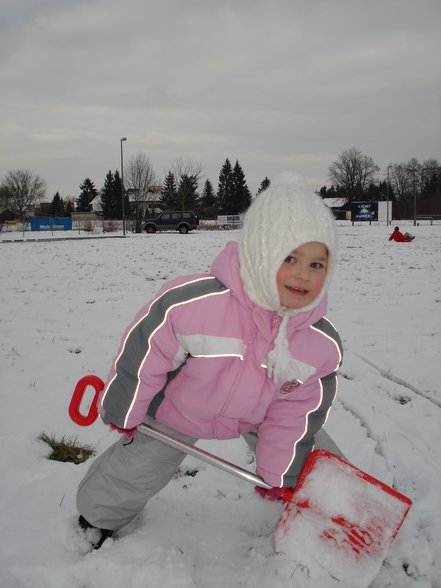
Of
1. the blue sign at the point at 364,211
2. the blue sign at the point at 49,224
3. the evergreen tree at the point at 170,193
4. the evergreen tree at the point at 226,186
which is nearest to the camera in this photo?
the blue sign at the point at 49,224

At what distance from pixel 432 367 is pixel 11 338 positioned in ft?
10.8

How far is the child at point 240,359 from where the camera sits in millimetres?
1619

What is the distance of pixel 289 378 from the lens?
1.64m

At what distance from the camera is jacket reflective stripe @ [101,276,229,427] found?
5.35 feet

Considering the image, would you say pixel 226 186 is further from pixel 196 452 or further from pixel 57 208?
pixel 196 452

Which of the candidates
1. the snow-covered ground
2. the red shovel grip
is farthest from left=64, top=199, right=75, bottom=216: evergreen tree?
the red shovel grip

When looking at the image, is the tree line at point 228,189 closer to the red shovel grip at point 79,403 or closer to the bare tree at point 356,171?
the bare tree at point 356,171

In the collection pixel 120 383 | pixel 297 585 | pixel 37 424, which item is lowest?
pixel 297 585

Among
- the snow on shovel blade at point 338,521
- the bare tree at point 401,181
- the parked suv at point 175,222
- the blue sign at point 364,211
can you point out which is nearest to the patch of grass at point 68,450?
the snow on shovel blade at point 338,521

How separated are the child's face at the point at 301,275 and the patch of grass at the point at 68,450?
4.17ft

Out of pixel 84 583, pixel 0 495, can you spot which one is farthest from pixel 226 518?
pixel 0 495

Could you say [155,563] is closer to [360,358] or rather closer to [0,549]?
[0,549]

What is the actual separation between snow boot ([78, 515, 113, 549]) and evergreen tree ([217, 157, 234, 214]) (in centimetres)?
5774

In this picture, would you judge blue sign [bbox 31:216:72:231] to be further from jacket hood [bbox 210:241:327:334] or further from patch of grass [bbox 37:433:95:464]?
jacket hood [bbox 210:241:327:334]
